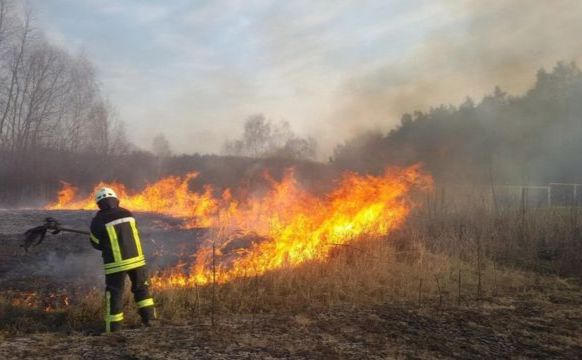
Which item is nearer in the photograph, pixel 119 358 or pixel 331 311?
pixel 119 358

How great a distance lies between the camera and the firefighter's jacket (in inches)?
231

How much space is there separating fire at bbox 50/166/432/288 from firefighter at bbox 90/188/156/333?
1.57 meters

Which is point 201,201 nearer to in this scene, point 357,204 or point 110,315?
point 357,204

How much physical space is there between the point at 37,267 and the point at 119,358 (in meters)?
5.27

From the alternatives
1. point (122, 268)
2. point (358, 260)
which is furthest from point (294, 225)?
point (122, 268)

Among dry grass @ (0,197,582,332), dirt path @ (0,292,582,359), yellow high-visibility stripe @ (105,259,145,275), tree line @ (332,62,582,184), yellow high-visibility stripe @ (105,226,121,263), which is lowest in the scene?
dirt path @ (0,292,582,359)

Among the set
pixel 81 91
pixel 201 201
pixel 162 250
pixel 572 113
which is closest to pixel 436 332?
pixel 162 250

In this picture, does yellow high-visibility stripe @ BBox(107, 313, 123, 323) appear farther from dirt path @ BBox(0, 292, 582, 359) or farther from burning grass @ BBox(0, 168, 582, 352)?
burning grass @ BBox(0, 168, 582, 352)

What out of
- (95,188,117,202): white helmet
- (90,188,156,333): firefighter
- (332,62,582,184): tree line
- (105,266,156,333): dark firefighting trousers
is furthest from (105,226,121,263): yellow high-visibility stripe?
(332,62,582,184): tree line

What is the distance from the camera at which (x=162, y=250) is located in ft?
33.6

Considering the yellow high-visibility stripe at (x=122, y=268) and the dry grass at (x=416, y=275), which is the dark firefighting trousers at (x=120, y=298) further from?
the dry grass at (x=416, y=275)

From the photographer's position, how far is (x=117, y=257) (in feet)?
19.3

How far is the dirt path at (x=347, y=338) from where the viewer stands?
517 centimetres

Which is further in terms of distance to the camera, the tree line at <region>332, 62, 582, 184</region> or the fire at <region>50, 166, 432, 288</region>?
the tree line at <region>332, 62, 582, 184</region>
